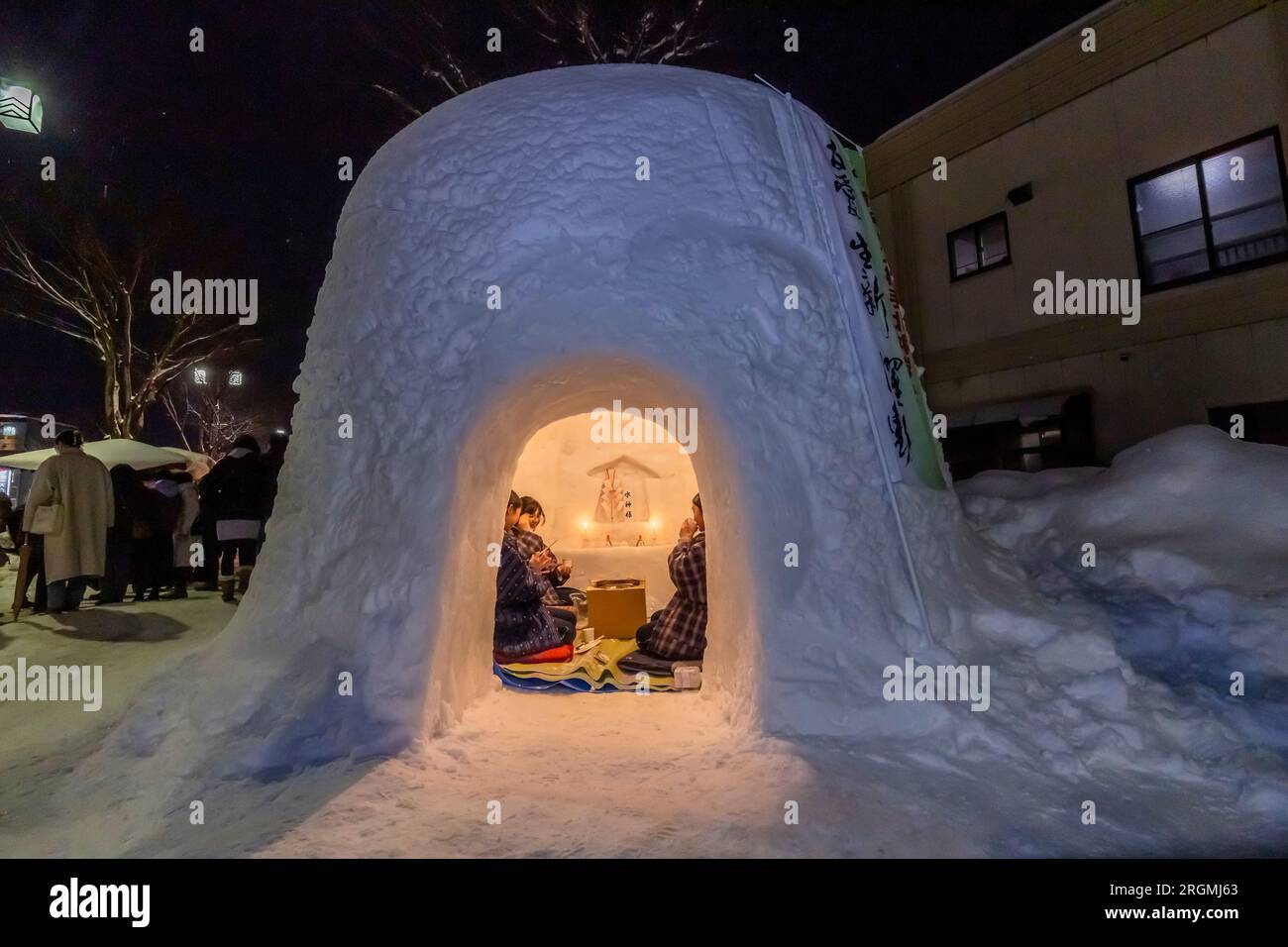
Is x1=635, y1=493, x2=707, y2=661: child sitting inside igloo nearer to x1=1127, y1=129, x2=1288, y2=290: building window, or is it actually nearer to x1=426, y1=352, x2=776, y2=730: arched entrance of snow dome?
x1=426, y1=352, x2=776, y2=730: arched entrance of snow dome

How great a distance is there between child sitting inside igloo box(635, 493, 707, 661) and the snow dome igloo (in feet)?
3.44

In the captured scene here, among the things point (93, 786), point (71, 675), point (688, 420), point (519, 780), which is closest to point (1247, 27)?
point (688, 420)

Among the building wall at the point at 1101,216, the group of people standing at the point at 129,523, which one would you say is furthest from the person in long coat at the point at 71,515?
the building wall at the point at 1101,216

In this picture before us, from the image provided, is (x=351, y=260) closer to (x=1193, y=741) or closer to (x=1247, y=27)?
(x=1193, y=741)

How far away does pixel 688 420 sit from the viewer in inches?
177

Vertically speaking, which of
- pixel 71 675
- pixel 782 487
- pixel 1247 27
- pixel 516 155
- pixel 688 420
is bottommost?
pixel 71 675

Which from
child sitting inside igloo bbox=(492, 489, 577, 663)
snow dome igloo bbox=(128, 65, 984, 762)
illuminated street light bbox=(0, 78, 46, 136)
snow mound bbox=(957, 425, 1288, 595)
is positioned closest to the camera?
snow dome igloo bbox=(128, 65, 984, 762)

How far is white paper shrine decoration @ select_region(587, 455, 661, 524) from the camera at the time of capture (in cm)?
937

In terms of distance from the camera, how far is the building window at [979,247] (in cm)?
1027

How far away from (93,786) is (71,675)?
Result: 186 centimetres

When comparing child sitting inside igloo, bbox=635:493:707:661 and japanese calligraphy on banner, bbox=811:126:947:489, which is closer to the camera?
japanese calligraphy on banner, bbox=811:126:947:489

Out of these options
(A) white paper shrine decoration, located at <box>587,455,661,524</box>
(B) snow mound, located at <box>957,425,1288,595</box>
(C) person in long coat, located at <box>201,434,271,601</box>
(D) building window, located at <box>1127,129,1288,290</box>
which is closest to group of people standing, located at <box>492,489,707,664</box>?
(B) snow mound, located at <box>957,425,1288,595</box>

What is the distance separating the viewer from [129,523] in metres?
6.52

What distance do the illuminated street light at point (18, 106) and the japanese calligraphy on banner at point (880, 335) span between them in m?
9.57
